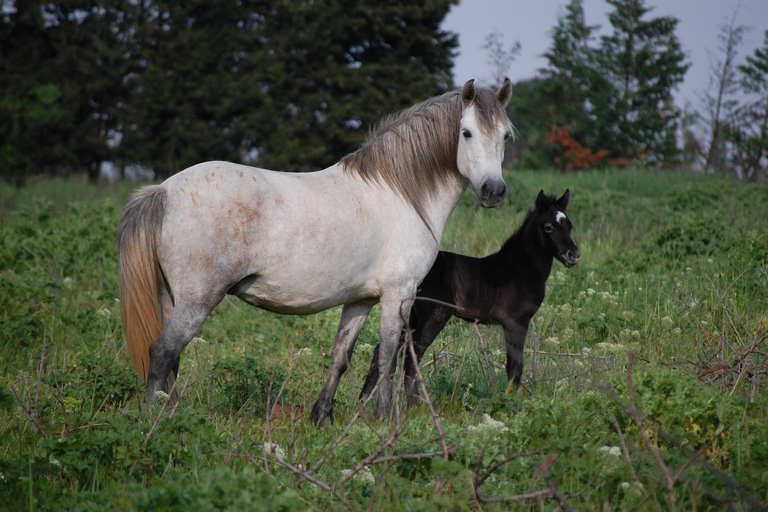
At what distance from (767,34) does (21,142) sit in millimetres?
29430

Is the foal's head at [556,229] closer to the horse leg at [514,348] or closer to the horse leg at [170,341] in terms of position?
the horse leg at [514,348]

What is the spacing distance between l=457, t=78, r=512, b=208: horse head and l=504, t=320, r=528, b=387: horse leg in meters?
1.26

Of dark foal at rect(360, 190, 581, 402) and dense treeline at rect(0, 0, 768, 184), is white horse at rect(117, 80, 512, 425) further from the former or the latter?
dense treeline at rect(0, 0, 768, 184)

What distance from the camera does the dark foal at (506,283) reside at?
4746 mm

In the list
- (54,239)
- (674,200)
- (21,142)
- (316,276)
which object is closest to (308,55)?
(21,142)

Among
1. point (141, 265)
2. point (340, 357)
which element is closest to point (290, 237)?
point (141, 265)

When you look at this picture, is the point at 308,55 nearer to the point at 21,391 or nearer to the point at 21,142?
the point at 21,142

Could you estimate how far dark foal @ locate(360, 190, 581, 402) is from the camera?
4.75 meters

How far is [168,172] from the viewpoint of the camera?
22.1 meters

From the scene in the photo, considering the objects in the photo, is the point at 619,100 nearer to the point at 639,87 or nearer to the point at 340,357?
the point at 639,87

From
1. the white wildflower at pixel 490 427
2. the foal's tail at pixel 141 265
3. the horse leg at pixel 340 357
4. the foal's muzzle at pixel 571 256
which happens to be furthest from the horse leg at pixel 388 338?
the foal's muzzle at pixel 571 256

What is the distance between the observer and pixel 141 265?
3.41m

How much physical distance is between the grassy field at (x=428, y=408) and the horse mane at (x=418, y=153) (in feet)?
4.15

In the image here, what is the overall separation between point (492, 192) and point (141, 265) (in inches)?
78.8
